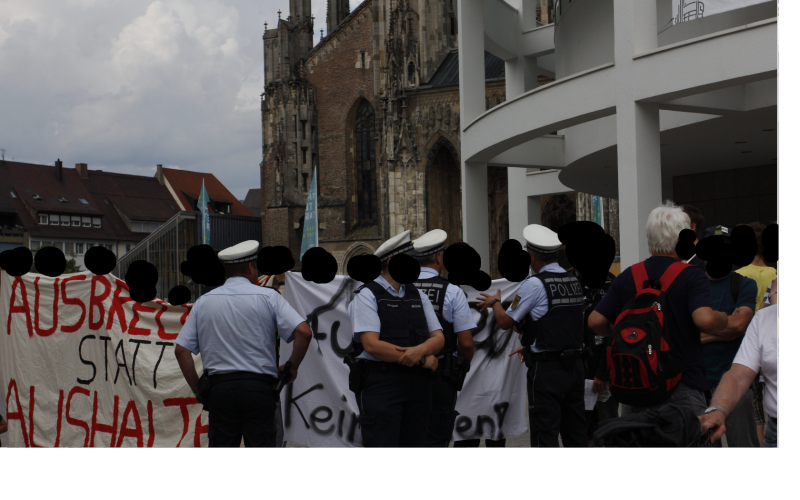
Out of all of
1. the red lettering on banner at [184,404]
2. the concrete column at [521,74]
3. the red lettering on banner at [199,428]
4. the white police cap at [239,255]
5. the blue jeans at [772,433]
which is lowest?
the red lettering on banner at [199,428]

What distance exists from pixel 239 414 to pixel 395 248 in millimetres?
1342

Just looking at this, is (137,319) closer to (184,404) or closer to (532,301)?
(184,404)

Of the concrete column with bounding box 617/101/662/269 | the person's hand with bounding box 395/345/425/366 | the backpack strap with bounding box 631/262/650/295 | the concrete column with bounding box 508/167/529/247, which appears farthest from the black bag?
the concrete column with bounding box 508/167/529/247

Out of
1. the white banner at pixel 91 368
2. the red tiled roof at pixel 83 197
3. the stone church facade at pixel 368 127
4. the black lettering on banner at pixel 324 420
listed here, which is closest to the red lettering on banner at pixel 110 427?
the white banner at pixel 91 368

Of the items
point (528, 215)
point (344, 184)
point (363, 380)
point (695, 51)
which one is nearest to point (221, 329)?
point (363, 380)

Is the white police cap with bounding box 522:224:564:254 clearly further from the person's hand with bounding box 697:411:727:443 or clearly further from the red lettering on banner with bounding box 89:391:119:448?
the red lettering on banner with bounding box 89:391:119:448

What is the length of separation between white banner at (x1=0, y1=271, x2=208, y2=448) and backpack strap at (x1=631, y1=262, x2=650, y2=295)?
3.72m

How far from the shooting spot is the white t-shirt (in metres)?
3.22

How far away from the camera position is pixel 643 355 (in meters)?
3.60

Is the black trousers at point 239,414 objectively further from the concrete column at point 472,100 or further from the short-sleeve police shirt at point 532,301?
the concrete column at point 472,100

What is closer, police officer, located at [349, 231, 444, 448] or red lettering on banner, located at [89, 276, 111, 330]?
police officer, located at [349, 231, 444, 448]

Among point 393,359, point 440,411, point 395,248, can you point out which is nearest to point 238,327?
point 393,359

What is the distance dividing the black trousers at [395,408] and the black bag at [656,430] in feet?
5.53

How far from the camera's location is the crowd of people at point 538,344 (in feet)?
11.9
